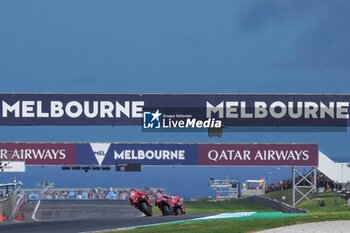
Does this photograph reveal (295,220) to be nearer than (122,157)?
Yes

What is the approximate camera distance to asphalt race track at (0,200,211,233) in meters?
29.6

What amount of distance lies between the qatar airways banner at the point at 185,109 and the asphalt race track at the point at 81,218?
455 cm

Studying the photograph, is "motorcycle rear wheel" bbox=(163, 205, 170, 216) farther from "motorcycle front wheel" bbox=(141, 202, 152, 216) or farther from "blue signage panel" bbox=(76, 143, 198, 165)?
"blue signage panel" bbox=(76, 143, 198, 165)

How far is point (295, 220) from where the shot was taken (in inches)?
1048

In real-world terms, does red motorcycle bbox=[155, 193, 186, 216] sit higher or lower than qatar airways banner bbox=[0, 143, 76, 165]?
lower

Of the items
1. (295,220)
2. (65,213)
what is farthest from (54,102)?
(295,220)

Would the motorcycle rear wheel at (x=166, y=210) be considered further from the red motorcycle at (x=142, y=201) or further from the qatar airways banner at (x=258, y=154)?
the qatar airways banner at (x=258, y=154)

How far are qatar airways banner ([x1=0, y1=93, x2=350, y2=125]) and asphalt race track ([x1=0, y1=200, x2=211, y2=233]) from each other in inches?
179

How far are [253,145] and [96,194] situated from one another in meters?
16.9

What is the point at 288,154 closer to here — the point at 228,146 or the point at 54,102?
the point at 228,146

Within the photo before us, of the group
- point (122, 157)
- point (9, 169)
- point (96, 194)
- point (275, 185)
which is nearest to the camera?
point (9, 169)

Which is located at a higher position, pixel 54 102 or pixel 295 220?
pixel 54 102

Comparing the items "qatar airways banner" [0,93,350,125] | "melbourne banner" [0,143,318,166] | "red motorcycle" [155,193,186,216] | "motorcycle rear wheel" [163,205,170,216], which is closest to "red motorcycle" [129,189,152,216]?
"red motorcycle" [155,193,186,216]

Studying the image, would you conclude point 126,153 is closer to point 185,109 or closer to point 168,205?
point 185,109
